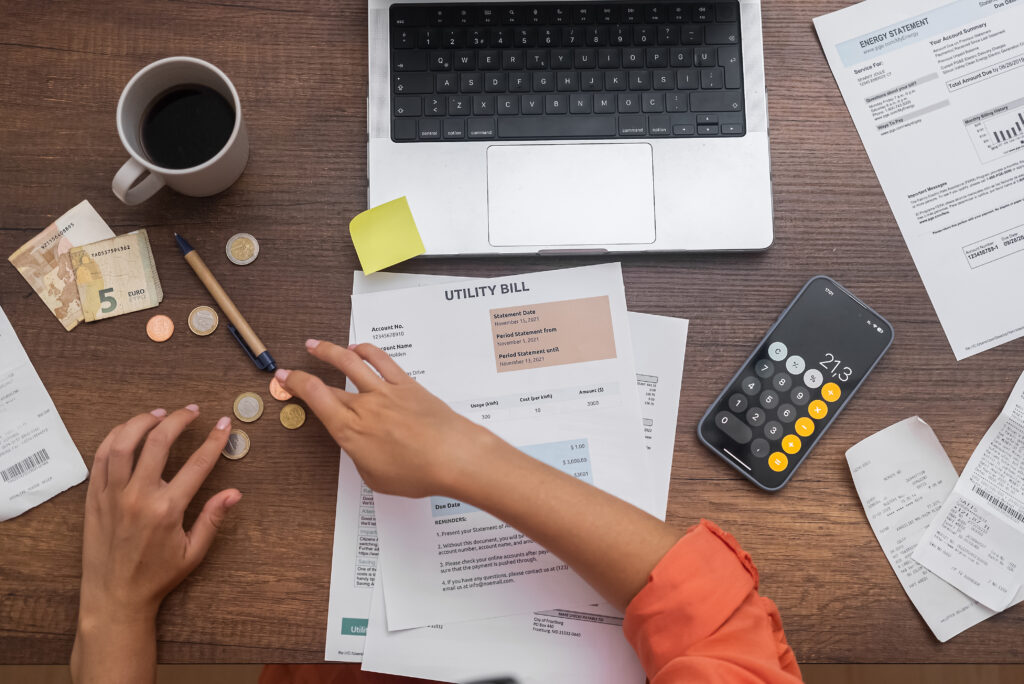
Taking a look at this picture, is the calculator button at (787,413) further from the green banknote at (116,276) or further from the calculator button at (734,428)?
the green banknote at (116,276)

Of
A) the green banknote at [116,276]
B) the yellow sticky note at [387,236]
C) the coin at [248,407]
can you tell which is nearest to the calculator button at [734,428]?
the yellow sticky note at [387,236]

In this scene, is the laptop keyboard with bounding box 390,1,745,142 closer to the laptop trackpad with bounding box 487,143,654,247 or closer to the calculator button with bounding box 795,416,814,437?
the laptop trackpad with bounding box 487,143,654,247

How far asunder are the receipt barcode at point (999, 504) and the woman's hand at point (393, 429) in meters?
0.47

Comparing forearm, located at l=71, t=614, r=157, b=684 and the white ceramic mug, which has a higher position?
the white ceramic mug

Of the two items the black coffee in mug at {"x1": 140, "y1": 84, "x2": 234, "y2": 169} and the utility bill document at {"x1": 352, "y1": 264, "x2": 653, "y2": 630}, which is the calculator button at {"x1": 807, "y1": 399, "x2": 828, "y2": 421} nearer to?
the utility bill document at {"x1": 352, "y1": 264, "x2": 653, "y2": 630}

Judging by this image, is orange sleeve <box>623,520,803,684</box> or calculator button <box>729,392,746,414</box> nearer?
orange sleeve <box>623,520,803,684</box>

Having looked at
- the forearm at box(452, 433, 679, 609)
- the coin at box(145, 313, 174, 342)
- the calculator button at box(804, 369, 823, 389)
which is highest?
the calculator button at box(804, 369, 823, 389)

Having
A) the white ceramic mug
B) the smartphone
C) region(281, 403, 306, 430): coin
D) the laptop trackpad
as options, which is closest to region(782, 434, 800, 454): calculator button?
the smartphone

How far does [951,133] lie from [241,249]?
2.38ft

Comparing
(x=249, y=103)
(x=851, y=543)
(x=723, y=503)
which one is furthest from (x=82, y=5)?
(x=851, y=543)

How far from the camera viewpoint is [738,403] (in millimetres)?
703

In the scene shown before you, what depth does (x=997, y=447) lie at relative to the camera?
2.32ft

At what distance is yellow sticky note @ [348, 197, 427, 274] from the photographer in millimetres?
702

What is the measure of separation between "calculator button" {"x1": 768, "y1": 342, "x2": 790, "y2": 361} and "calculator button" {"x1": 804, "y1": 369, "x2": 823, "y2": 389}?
0.10 feet
